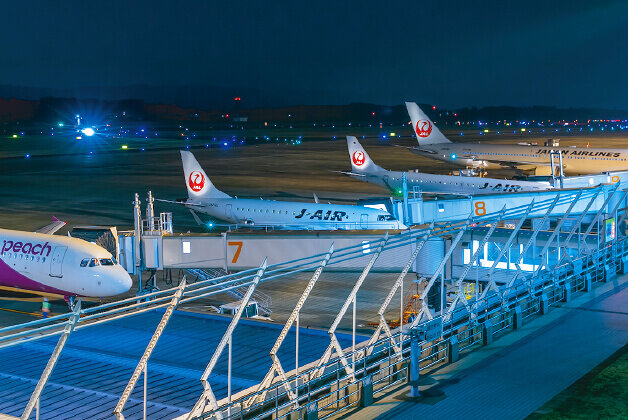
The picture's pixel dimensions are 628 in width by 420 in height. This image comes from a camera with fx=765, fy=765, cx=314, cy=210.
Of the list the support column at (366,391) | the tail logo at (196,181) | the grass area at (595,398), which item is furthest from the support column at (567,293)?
Result: the tail logo at (196,181)

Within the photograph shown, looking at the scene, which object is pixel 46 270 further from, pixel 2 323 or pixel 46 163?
pixel 46 163

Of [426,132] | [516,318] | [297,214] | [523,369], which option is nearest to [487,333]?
[516,318]

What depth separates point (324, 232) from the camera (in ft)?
116

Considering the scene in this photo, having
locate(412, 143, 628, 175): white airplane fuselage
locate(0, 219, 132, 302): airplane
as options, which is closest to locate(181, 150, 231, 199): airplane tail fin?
locate(0, 219, 132, 302): airplane

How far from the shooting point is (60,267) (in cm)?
3681

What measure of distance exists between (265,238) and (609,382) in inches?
706

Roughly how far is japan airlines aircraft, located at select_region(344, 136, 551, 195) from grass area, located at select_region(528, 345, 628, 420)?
44.0 meters

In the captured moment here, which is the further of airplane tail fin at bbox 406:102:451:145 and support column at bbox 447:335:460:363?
airplane tail fin at bbox 406:102:451:145

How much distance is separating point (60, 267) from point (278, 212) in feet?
67.7

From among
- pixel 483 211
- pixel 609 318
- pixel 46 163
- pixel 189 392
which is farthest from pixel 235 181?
pixel 189 392

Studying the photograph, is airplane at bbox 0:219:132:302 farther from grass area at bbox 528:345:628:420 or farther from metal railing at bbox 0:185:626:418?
grass area at bbox 528:345:628:420

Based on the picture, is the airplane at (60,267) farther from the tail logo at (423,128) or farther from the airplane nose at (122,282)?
the tail logo at (423,128)

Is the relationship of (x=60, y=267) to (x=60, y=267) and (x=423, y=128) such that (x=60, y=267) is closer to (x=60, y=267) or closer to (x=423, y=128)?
(x=60, y=267)

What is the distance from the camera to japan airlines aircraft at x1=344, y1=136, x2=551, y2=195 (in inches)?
2643
